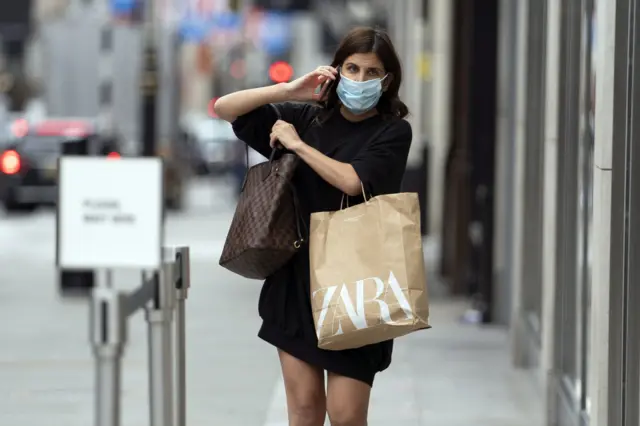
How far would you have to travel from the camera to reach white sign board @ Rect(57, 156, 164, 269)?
5.08 m

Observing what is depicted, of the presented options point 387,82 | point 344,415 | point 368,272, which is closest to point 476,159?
point 387,82

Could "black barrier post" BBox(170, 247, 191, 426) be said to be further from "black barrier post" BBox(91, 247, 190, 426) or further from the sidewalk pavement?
the sidewalk pavement

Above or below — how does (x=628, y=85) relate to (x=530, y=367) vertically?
above

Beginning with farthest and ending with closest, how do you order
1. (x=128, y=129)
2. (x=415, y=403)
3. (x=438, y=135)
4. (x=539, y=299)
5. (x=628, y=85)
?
(x=128, y=129)
(x=438, y=135)
(x=539, y=299)
(x=415, y=403)
(x=628, y=85)

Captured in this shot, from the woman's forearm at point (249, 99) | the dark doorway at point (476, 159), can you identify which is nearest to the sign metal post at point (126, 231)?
the woman's forearm at point (249, 99)

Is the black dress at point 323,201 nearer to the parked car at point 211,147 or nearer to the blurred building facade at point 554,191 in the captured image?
the blurred building facade at point 554,191

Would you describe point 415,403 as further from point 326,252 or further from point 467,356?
point 326,252

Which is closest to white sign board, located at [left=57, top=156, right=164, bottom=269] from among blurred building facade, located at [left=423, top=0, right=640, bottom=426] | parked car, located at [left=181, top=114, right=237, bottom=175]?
blurred building facade, located at [left=423, top=0, right=640, bottom=426]

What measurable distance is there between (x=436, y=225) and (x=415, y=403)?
532 inches

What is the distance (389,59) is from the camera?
4.93 m

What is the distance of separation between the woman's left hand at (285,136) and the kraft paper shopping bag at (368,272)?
248mm

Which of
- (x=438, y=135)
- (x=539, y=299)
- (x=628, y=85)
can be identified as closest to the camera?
(x=628, y=85)

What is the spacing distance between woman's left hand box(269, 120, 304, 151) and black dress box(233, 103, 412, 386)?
112 mm

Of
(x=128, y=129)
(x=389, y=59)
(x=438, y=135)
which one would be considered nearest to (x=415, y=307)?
(x=389, y=59)
